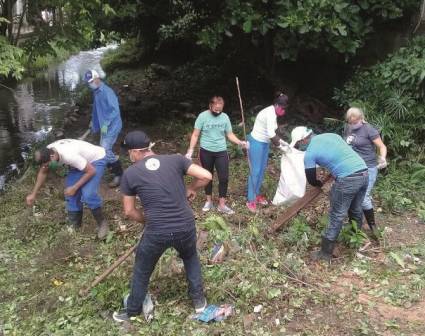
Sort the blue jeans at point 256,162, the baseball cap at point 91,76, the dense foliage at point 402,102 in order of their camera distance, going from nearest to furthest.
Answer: the blue jeans at point 256,162 → the baseball cap at point 91,76 → the dense foliage at point 402,102

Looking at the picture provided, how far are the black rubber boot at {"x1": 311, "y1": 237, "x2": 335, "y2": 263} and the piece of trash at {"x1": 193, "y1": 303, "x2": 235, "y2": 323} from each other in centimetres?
134

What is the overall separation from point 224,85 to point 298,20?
17.4ft

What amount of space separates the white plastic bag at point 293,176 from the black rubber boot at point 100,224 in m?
2.27

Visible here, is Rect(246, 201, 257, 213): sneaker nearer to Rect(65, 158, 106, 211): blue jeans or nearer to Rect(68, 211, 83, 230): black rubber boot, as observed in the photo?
Rect(65, 158, 106, 211): blue jeans

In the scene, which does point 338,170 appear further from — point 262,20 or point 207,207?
point 262,20

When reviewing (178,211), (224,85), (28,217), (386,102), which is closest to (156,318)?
(178,211)

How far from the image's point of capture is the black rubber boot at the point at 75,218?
6.24m

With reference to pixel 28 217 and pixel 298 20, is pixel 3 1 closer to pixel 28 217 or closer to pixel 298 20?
pixel 28 217

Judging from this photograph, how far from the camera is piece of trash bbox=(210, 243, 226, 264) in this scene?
17.0 feet

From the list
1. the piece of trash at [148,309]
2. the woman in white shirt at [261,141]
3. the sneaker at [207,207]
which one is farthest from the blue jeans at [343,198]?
the piece of trash at [148,309]

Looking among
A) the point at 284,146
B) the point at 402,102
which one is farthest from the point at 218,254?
the point at 402,102

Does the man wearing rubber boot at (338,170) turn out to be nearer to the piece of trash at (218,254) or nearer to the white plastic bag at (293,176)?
the white plastic bag at (293,176)

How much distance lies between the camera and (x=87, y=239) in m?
6.17

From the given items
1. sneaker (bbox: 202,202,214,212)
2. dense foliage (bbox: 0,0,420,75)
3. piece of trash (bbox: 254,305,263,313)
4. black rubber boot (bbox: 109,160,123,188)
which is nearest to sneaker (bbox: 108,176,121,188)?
black rubber boot (bbox: 109,160,123,188)
